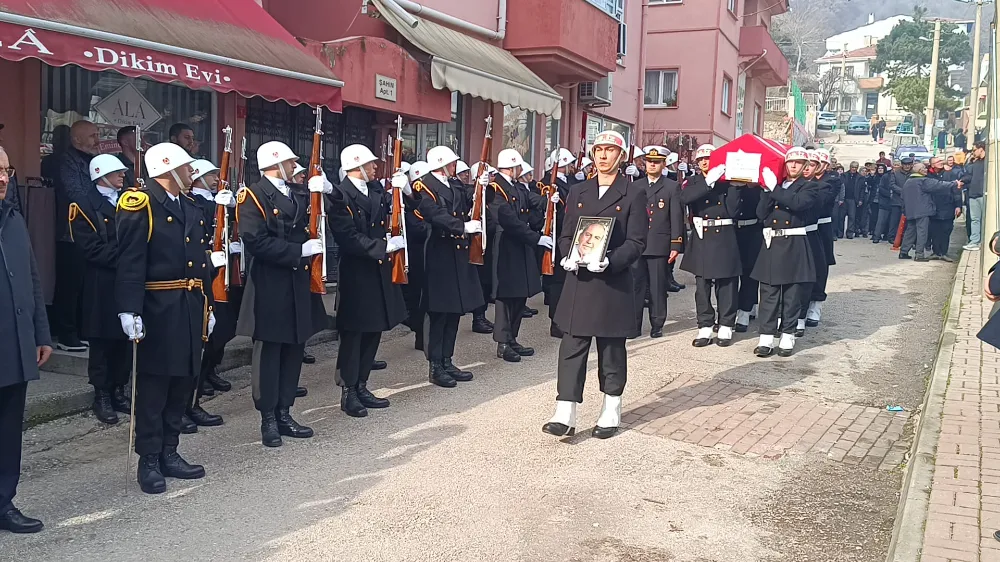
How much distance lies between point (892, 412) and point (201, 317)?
5.28 metres

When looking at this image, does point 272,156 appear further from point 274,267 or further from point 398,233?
point 398,233

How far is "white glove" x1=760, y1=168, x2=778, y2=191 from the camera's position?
8.91m

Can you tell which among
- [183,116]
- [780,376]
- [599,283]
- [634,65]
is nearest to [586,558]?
[599,283]

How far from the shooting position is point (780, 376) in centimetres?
813

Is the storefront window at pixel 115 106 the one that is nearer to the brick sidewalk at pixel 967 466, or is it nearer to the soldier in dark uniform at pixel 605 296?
the soldier in dark uniform at pixel 605 296

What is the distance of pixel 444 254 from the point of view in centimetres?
753

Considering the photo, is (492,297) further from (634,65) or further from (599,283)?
(634,65)

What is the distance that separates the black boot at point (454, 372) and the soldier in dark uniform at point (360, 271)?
1066mm

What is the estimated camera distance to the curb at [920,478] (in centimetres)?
418

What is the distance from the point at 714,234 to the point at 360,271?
4409mm

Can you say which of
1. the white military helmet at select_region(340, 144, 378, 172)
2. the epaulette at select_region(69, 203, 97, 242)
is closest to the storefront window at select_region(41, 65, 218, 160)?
the epaulette at select_region(69, 203, 97, 242)

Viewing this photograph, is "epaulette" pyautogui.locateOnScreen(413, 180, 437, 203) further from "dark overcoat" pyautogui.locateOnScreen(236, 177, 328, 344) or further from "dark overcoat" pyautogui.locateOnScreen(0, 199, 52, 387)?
"dark overcoat" pyautogui.locateOnScreen(0, 199, 52, 387)

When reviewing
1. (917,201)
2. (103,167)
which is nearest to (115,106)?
(103,167)

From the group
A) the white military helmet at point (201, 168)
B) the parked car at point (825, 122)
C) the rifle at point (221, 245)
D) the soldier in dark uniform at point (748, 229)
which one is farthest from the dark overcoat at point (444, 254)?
the parked car at point (825, 122)
